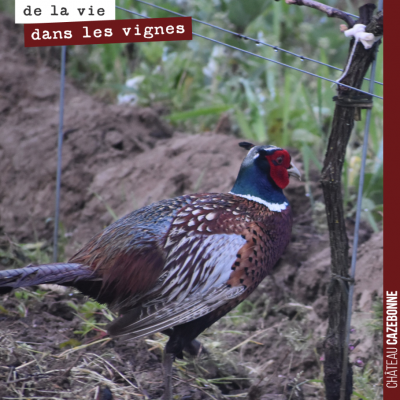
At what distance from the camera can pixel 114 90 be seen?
5848mm

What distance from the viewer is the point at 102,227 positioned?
425 centimetres

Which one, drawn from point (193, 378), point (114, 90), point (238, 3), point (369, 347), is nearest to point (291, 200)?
point (369, 347)

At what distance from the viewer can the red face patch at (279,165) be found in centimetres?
275

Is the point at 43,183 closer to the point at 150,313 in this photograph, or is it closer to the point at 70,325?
the point at 70,325

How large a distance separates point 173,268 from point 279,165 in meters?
0.70

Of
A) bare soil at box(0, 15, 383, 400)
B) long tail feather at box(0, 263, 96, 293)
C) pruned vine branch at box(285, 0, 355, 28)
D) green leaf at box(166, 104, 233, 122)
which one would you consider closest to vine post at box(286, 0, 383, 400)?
pruned vine branch at box(285, 0, 355, 28)

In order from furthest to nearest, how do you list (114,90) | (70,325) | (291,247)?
1. (114,90)
2. (291,247)
3. (70,325)

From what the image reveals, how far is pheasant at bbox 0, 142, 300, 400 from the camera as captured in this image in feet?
7.99

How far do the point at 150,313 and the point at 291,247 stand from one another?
165 cm

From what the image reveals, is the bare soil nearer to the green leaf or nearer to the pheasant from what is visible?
the green leaf

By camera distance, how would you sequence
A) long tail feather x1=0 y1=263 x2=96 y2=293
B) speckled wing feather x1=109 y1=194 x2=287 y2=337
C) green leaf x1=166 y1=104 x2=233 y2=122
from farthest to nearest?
1. green leaf x1=166 y1=104 x2=233 y2=122
2. speckled wing feather x1=109 y1=194 x2=287 y2=337
3. long tail feather x1=0 y1=263 x2=96 y2=293
